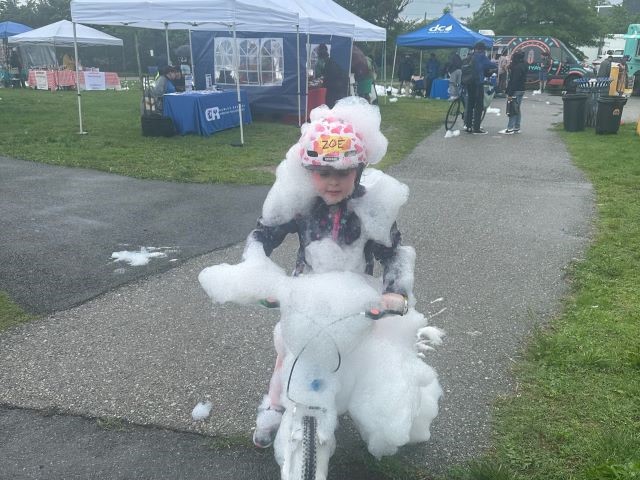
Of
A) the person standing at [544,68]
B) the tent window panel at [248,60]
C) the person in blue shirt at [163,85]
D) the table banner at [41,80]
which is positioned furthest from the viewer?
the table banner at [41,80]

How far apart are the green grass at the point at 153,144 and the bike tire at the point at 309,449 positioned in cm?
657

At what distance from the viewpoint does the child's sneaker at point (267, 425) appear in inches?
107

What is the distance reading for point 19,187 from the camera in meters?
8.11

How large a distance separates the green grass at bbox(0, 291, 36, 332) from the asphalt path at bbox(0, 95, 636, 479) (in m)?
0.11

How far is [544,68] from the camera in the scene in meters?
27.2

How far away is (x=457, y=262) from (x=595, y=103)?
453 inches

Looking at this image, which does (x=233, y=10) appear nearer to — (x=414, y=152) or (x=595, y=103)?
(x=414, y=152)

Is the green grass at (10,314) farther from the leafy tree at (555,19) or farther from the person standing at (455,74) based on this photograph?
the leafy tree at (555,19)

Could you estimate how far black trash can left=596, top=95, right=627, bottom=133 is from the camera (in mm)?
13484

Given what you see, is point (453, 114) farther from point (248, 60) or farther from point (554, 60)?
point (554, 60)

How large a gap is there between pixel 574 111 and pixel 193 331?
13.1 metres

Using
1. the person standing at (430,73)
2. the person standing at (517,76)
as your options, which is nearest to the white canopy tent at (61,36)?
the person standing at (430,73)

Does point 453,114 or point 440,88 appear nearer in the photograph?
point 453,114

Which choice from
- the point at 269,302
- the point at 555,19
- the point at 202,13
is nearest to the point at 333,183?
the point at 269,302
